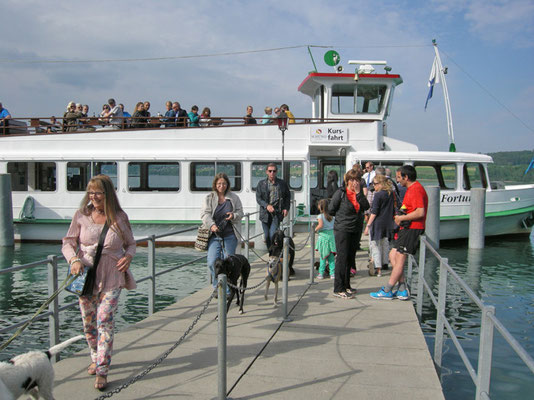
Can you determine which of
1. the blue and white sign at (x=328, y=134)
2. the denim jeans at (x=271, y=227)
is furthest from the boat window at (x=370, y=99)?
the denim jeans at (x=271, y=227)

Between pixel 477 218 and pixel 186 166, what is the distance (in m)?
8.49

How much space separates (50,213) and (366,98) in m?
10.7

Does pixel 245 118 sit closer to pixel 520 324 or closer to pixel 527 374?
pixel 520 324

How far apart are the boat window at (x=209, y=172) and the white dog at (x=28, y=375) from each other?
1095 cm

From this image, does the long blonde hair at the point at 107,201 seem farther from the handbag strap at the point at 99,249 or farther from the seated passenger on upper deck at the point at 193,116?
the seated passenger on upper deck at the point at 193,116

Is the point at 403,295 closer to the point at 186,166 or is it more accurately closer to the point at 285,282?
the point at 285,282

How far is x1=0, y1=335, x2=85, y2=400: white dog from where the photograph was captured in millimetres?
2746

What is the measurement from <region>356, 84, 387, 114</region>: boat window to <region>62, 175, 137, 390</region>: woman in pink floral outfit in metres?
12.9

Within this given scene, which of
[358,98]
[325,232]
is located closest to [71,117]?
[358,98]

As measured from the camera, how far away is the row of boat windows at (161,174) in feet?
45.7

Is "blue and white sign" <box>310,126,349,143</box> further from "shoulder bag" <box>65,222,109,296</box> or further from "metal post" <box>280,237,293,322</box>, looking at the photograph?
"shoulder bag" <box>65,222,109,296</box>

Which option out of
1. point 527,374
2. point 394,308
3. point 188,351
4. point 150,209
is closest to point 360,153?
point 150,209

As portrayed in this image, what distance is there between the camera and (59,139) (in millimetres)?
14453

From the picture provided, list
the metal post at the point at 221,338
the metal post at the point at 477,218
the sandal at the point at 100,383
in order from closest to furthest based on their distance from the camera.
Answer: the metal post at the point at 221,338 < the sandal at the point at 100,383 < the metal post at the point at 477,218
